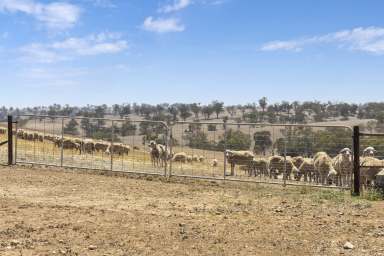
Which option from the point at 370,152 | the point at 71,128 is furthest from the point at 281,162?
the point at 71,128

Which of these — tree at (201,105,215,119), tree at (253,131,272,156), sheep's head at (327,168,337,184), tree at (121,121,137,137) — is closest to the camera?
sheep's head at (327,168,337,184)

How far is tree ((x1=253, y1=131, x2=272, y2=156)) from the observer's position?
20.0 m

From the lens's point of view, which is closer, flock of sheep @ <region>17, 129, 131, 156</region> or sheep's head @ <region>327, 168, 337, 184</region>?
sheep's head @ <region>327, 168, 337, 184</region>

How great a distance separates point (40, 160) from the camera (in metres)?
22.9

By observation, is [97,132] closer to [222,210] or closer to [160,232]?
[222,210]

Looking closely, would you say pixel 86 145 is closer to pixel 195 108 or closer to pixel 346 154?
pixel 346 154

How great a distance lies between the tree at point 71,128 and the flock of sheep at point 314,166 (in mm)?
6801

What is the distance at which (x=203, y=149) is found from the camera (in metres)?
20.7

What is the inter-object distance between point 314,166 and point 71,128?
981 cm

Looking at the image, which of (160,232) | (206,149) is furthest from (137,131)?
(160,232)

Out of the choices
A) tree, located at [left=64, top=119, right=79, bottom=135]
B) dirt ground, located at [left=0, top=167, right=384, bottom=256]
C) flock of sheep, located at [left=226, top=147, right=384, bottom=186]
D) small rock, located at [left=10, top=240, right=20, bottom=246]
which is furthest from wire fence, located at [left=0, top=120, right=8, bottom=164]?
small rock, located at [left=10, top=240, right=20, bottom=246]

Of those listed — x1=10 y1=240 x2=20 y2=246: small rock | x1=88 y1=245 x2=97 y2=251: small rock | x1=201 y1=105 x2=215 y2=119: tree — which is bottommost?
x1=88 y1=245 x2=97 y2=251: small rock

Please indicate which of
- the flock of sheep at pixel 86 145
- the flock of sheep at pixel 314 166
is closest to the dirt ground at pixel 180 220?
the flock of sheep at pixel 314 166

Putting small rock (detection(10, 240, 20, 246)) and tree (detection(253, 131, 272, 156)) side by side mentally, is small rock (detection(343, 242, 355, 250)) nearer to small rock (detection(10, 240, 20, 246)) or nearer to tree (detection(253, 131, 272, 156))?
small rock (detection(10, 240, 20, 246))
